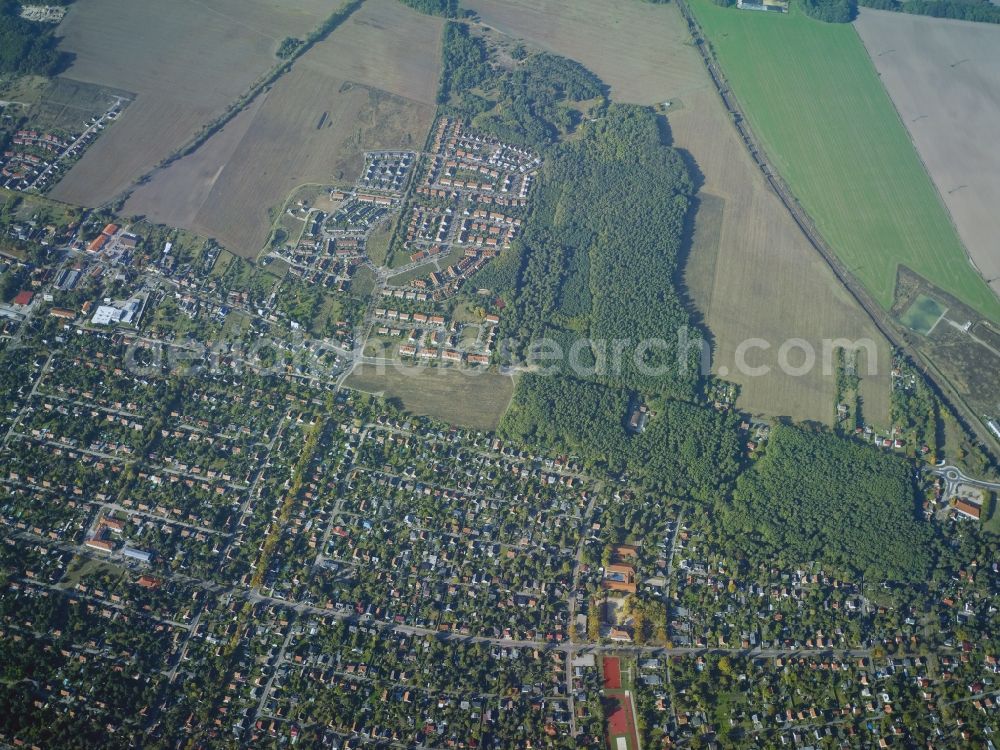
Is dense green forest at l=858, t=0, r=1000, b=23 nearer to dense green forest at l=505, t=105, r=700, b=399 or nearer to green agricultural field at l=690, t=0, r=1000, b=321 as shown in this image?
green agricultural field at l=690, t=0, r=1000, b=321

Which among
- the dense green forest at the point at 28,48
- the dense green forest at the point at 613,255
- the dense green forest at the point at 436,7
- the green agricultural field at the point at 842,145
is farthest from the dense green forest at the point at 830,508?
the dense green forest at the point at 28,48

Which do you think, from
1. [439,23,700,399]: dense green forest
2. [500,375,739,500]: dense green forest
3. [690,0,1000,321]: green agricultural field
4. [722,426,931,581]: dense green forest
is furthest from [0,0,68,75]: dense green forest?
[722,426,931,581]: dense green forest

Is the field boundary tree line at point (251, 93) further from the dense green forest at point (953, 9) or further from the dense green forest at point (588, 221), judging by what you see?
the dense green forest at point (953, 9)

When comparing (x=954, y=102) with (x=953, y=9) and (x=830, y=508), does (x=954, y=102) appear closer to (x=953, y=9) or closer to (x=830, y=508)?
(x=953, y=9)

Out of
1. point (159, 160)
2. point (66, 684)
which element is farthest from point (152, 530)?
point (159, 160)

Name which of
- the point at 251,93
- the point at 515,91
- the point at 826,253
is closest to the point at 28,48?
the point at 251,93

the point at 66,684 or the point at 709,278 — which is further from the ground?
the point at 709,278

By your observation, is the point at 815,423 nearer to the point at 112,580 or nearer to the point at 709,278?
the point at 709,278
